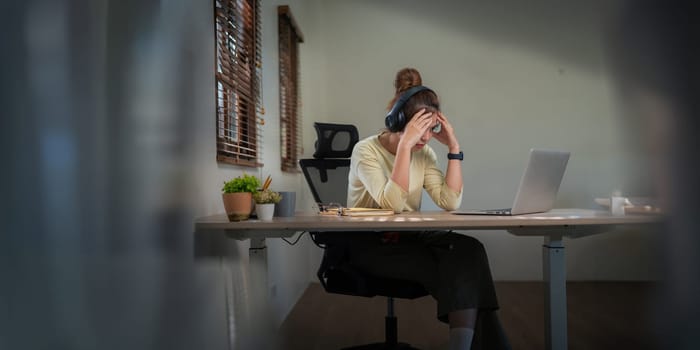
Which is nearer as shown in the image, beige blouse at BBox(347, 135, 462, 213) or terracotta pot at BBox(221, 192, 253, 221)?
terracotta pot at BBox(221, 192, 253, 221)

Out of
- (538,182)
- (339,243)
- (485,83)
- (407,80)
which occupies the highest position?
(485,83)

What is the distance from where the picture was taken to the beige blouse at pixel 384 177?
164 cm

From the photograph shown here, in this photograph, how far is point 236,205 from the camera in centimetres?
127

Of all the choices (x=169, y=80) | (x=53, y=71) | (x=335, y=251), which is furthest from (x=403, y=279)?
(x=53, y=71)

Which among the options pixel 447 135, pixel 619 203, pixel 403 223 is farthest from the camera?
pixel 447 135

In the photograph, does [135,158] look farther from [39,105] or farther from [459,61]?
[459,61]

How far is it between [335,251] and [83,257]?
40.0 inches

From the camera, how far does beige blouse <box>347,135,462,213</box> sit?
5.37 ft

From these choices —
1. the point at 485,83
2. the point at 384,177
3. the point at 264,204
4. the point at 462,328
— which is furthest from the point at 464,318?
the point at 485,83

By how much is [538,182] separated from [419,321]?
57.3 inches

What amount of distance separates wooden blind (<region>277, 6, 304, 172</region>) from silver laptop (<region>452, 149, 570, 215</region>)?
1.79 metres

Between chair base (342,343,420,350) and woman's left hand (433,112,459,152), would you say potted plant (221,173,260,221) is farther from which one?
chair base (342,343,420,350)

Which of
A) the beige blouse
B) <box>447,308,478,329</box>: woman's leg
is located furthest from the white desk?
the beige blouse

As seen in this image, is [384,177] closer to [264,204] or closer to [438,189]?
[438,189]
